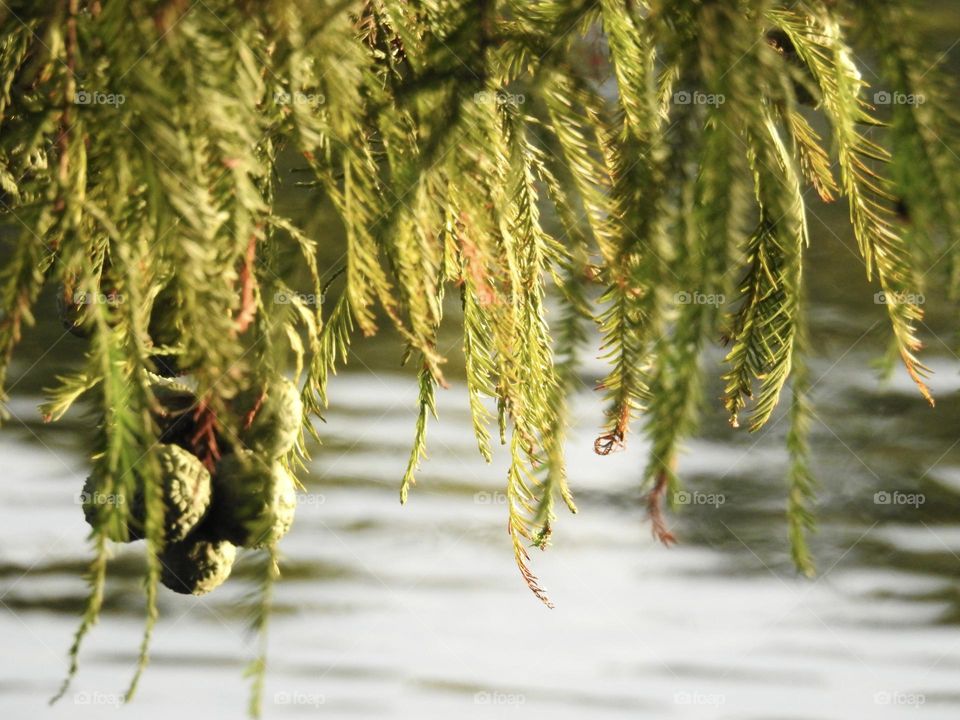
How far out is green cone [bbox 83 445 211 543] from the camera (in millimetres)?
338

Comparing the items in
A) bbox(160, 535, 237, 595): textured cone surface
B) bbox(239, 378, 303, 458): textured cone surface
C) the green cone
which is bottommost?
bbox(160, 535, 237, 595): textured cone surface

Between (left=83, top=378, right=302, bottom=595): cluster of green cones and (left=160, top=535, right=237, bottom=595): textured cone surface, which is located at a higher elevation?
(left=83, top=378, right=302, bottom=595): cluster of green cones

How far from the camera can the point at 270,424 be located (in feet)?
1.13

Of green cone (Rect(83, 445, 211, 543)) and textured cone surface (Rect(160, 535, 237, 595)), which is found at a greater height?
green cone (Rect(83, 445, 211, 543))

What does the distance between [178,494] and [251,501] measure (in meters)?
0.05

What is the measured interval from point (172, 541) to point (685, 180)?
220 mm

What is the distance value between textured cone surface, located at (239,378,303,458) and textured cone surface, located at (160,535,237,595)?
54 mm

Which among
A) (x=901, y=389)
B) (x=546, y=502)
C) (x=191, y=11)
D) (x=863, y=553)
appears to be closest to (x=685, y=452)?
(x=546, y=502)

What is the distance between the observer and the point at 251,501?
30 cm

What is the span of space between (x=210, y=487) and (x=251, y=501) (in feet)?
0.20

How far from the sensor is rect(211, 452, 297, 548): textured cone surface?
0.29m

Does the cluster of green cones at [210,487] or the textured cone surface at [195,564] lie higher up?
the cluster of green cones at [210,487]

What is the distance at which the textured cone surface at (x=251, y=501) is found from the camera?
285 mm

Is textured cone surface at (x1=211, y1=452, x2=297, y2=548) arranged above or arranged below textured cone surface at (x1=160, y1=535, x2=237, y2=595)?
above
